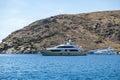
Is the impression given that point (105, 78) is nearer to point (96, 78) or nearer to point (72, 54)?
point (96, 78)

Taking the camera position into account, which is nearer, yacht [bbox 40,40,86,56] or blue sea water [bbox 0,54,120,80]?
blue sea water [bbox 0,54,120,80]

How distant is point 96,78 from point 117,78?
306 centimetres

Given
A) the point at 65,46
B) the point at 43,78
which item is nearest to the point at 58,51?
the point at 65,46

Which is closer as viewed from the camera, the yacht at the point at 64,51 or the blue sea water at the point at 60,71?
the blue sea water at the point at 60,71

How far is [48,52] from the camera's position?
194 metres

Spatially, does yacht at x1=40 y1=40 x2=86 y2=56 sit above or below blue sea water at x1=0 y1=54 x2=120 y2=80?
above

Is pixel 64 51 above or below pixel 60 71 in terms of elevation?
above

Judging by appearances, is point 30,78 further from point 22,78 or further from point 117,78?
point 117,78

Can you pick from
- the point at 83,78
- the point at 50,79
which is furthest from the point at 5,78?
the point at 83,78

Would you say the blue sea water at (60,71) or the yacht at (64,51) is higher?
the yacht at (64,51)

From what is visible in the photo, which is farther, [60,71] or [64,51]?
[64,51]

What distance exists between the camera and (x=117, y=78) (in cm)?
5538

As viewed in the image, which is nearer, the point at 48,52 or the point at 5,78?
the point at 5,78

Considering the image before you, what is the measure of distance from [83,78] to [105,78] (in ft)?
10.6
